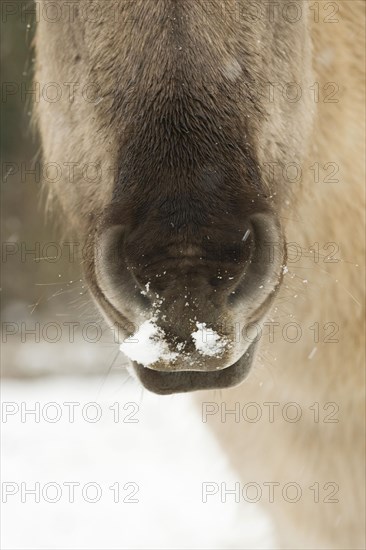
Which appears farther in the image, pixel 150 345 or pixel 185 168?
pixel 185 168

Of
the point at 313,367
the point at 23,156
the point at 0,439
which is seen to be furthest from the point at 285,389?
the point at 23,156

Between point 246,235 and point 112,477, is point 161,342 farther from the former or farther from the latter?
point 112,477

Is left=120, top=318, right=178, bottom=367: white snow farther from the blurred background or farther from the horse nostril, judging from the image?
the blurred background

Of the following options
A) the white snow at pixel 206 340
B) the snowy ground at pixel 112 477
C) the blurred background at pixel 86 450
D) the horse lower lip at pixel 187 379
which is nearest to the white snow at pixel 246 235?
the white snow at pixel 206 340

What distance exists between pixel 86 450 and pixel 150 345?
493 cm

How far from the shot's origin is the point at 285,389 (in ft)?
11.2

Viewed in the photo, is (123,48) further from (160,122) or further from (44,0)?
(44,0)

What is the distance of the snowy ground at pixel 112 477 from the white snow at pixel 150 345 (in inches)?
41.9

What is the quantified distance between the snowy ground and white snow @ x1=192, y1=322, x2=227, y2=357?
1170 millimetres

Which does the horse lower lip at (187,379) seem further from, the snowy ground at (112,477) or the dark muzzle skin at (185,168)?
Answer: the snowy ground at (112,477)

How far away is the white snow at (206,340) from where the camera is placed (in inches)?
75.9

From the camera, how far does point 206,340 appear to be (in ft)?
6.33

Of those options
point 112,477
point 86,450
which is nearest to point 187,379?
point 112,477

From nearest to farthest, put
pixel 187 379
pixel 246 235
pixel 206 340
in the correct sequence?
1. pixel 206 340
2. pixel 246 235
3. pixel 187 379
